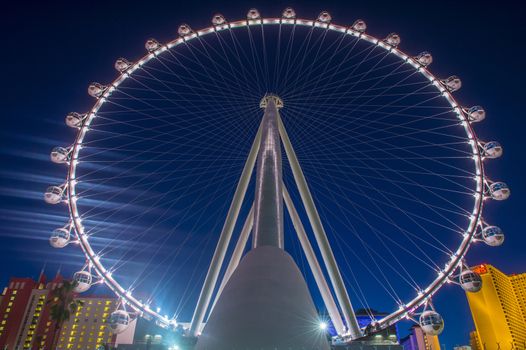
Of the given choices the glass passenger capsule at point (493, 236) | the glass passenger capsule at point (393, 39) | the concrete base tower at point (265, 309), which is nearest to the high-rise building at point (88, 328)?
the glass passenger capsule at point (493, 236)

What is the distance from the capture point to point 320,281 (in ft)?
58.1

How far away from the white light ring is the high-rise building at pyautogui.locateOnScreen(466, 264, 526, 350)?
93.7 m

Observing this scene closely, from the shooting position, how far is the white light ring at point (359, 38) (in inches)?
665

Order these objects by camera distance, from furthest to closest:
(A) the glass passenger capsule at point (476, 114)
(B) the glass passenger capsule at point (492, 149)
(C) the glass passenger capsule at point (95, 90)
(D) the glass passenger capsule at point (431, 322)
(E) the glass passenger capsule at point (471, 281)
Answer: (C) the glass passenger capsule at point (95, 90), (A) the glass passenger capsule at point (476, 114), (B) the glass passenger capsule at point (492, 149), (E) the glass passenger capsule at point (471, 281), (D) the glass passenger capsule at point (431, 322)

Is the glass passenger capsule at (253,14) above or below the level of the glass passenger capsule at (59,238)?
above

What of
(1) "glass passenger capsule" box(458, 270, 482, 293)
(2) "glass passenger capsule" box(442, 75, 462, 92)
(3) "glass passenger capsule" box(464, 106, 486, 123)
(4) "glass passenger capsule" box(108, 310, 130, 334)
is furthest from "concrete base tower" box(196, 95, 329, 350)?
(2) "glass passenger capsule" box(442, 75, 462, 92)

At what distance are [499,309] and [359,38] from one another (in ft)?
406

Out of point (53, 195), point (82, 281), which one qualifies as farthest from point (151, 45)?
point (82, 281)

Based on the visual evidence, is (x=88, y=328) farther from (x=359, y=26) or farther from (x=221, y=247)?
(x=359, y=26)

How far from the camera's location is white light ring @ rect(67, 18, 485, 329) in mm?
16891

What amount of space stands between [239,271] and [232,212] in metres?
8.89

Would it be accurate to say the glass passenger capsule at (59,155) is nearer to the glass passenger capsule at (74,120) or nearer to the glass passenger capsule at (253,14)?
the glass passenger capsule at (74,120)

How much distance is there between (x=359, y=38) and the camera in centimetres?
2098

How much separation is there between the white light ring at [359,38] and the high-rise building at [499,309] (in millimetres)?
93651
